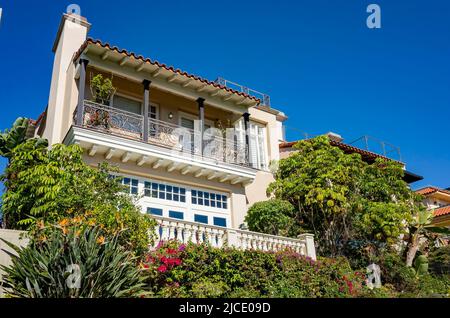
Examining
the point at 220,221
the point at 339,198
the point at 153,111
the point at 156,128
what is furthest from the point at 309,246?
the point at 153,111

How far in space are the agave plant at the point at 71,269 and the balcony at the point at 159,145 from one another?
16.4 ft

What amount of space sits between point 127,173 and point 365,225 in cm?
888

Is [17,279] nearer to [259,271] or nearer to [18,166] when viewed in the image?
[18,166]

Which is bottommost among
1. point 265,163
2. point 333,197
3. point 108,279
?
point 108,279

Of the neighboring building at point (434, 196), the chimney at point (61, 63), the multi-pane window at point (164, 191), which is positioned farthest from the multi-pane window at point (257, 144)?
the neighboring building at point (434, 196)

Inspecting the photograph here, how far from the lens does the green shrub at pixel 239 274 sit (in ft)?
31.7

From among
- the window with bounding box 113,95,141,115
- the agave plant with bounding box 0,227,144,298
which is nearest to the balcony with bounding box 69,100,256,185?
the window with bounding box 113,95,141,115

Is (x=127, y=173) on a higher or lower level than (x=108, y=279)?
higher

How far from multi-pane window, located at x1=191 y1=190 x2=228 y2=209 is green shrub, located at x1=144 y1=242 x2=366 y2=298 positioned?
4.14m

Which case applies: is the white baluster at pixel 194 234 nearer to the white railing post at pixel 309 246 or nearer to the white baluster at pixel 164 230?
the white baluster at pixel 164 230

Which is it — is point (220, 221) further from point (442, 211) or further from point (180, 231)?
point (442, 211)
